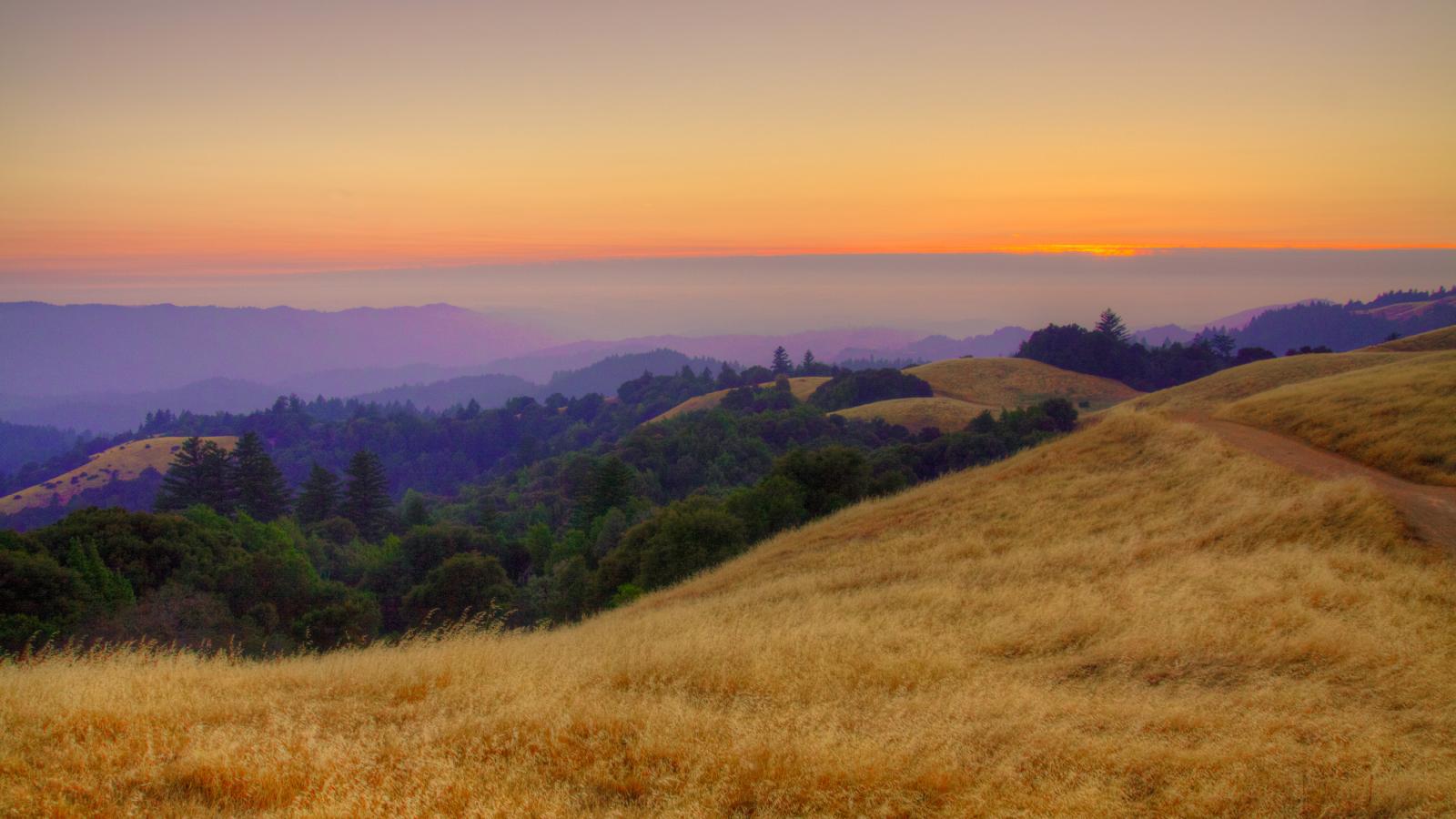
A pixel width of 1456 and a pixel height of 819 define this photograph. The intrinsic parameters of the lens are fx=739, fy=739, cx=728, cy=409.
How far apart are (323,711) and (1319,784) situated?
6.75m

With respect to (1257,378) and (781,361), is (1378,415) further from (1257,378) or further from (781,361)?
(781,361)

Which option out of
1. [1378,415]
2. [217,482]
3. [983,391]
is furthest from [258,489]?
[1378,415]

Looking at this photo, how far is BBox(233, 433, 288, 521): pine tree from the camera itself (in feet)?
207

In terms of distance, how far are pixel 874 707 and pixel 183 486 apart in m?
72.5

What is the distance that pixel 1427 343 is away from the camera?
38812 mm

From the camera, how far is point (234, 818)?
3992 mm

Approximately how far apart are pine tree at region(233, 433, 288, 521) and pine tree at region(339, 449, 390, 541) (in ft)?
18.1

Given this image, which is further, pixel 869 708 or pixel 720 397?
pixel 720 397

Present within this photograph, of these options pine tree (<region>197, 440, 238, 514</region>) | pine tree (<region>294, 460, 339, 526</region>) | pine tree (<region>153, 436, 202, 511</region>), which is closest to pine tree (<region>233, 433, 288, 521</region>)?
pine tree (<region>197, 440, 238, 514</region>)

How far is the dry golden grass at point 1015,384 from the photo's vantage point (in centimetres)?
7556

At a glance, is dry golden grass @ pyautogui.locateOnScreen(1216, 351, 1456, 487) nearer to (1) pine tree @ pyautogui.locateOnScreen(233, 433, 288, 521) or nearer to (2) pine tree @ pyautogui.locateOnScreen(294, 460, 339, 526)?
(2) pine tree @ pyautogui.locateOnScreen(294, 460, 339, 526)

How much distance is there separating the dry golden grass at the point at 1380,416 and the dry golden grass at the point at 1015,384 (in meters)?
51.6

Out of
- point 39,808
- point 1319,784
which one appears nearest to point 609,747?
point 39,808

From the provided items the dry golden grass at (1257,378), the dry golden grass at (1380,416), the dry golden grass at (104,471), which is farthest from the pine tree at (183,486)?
the dry golden grass at (1380,416)
